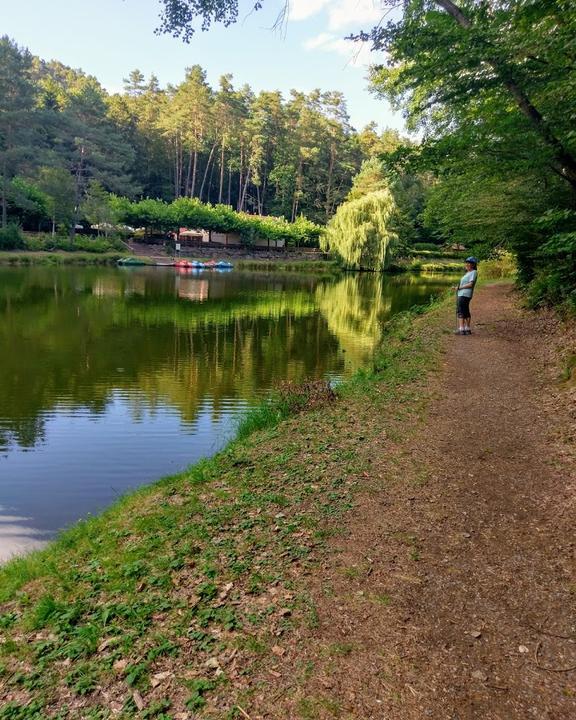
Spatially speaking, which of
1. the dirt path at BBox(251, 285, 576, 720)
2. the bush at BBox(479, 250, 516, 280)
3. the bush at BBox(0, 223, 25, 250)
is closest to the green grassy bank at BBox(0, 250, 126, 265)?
the bush at BBox(0, 223, 25, 250)

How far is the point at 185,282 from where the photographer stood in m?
39.9

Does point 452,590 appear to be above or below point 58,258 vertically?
below

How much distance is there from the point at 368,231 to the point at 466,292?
4253 centimetres

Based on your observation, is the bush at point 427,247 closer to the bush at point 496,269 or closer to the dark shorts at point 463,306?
the bush at point 496,269

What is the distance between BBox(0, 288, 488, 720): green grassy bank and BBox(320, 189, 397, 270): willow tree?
48.4 m

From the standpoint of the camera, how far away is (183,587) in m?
3.87

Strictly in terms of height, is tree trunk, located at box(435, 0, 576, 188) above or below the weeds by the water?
above

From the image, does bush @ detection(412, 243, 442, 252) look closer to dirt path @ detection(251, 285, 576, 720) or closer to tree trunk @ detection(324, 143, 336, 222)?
tree trunk @ detection(324, 143, 336, 222)

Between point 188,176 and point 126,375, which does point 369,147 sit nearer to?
point 188,176

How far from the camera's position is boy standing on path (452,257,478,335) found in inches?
473

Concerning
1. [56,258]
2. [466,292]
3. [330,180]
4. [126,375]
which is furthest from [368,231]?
[126,375]

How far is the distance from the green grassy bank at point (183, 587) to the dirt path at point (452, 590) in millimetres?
252

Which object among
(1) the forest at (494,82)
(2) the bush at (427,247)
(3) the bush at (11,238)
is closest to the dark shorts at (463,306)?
(1) the forest at (494,82)

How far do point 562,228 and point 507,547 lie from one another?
11125mm
